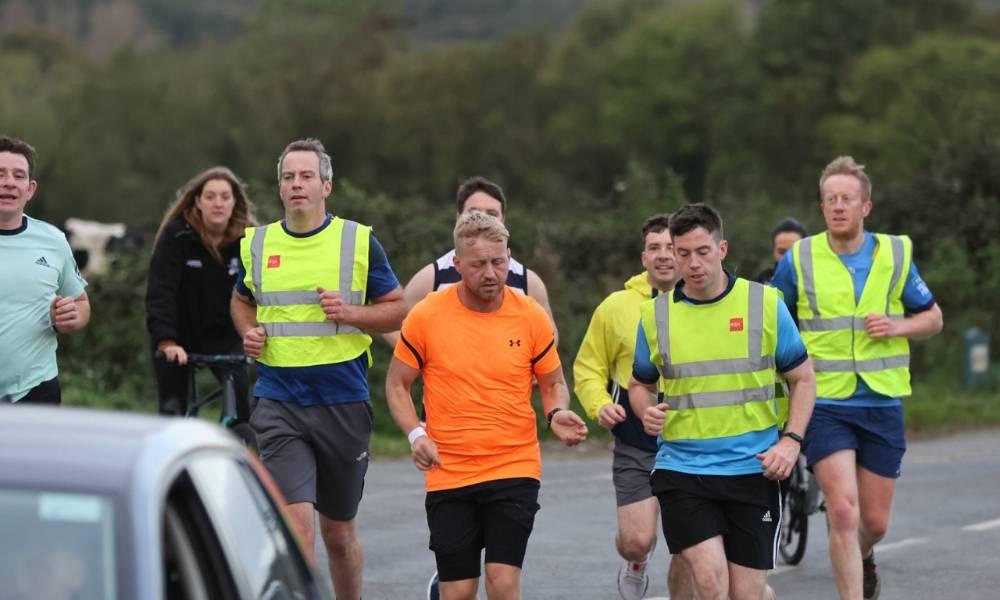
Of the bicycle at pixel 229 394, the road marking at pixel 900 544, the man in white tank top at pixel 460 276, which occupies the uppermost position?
the man in white tank top at pixel 460 276

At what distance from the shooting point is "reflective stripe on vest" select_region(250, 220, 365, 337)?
8.74 m

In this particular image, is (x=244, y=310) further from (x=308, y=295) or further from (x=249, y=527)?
(x=249, y=527)

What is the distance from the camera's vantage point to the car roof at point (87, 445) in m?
3.77

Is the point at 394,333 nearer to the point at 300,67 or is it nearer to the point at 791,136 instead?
the point at 791,136

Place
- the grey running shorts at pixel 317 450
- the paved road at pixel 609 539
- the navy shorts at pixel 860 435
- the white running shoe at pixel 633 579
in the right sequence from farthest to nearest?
the paved road at pixel 609 539 < the navy shorts at pixel 860 435 < the white running shoe at pixel 633 579 < the grey running shorts at pixel 317 450

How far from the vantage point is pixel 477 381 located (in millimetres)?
7824

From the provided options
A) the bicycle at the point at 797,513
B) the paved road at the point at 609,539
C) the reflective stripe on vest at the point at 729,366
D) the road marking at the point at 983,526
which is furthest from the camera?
the road marking at the point at 983,526

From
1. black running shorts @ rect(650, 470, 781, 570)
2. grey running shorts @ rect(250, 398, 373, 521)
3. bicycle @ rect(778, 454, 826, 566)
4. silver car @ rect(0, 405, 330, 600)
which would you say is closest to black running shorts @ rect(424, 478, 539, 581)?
black running shorts @ rect(650, 470, 781, 570)

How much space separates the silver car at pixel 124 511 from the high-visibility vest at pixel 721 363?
141 inches

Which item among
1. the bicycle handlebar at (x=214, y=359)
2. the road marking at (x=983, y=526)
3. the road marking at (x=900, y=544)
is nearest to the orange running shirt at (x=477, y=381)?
the bicycle handlebar at (x=214, y=359)

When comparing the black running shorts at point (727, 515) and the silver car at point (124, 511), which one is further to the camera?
the black running shorts at point (727, 515)

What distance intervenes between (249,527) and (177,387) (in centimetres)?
766

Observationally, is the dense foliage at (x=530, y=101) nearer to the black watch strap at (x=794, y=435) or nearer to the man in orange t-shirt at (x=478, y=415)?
the black watch strap at (x=794, y=435)

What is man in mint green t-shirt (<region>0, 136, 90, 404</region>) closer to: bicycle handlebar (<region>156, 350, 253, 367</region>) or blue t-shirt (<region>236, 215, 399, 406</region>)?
blue t-shirt (<region>236, 215, 399, 406</region>)
